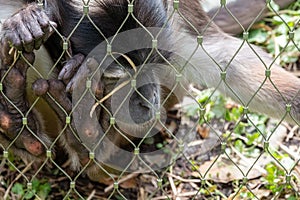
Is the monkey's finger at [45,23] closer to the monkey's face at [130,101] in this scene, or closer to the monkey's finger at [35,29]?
the monkey's finger at [35,29]

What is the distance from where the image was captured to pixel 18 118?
369 centimetres

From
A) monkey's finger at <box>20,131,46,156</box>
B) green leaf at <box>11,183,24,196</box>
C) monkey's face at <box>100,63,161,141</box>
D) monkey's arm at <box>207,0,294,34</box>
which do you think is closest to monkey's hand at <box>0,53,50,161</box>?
monkey's finger at <box>20,131,46,156</box>

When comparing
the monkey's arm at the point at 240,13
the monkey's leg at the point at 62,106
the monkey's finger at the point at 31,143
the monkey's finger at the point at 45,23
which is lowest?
the monkey's finger at the point at 31,143

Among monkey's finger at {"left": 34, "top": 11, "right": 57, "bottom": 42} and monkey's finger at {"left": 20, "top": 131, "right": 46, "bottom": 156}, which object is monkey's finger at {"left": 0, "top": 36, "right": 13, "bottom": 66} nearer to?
monkey's finger at {"left": 34, "top": 11, "right": 57, "bottom": 42}

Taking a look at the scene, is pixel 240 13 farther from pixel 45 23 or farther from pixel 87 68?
pixel 45 23

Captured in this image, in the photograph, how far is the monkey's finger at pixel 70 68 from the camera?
3.58 metres

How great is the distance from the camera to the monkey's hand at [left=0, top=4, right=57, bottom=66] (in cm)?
340

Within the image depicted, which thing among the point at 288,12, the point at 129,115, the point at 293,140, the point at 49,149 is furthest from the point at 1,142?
the point at 288,12

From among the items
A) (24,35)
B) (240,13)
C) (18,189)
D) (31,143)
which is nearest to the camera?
(24,35)

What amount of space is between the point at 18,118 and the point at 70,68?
0.37 metres

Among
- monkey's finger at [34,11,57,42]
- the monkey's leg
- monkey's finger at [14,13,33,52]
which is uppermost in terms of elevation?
monkey's finger at [34,11,57,42]

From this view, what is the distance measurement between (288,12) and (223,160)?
1.42 metres

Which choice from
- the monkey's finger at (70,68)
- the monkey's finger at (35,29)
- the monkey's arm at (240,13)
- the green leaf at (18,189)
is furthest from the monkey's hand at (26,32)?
the monkey's arm at (240,13)

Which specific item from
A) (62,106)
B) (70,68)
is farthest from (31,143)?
(70,68)
